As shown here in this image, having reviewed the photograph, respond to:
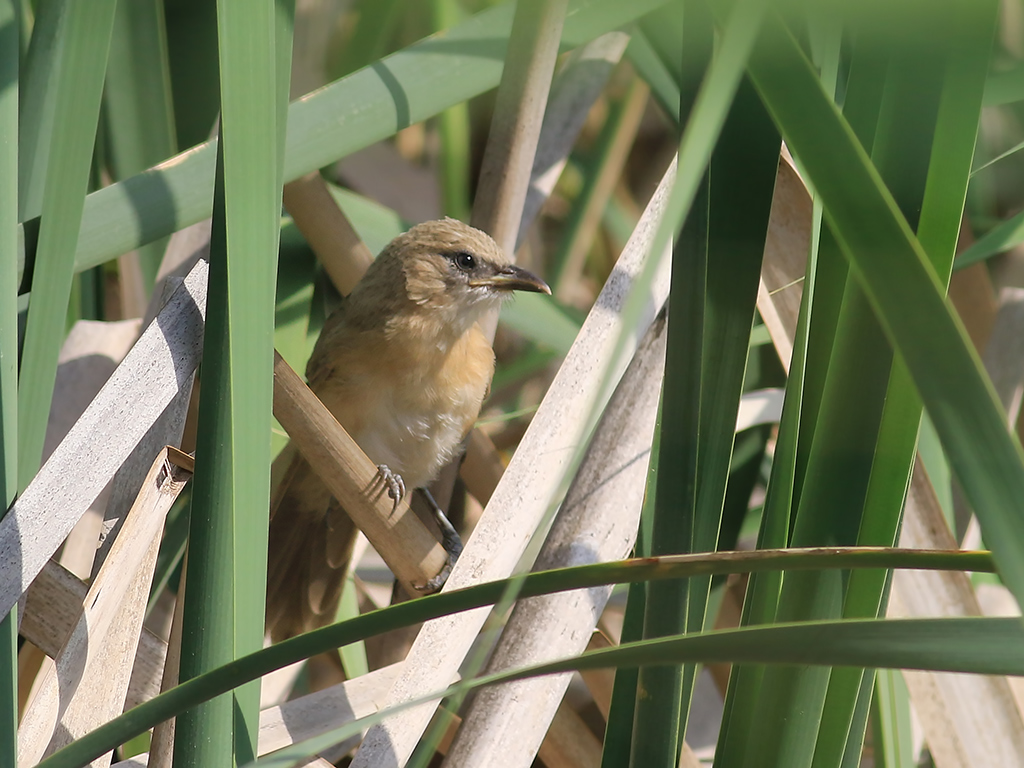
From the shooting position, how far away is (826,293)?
1032mm

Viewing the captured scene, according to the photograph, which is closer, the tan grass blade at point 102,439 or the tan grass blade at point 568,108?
the tan grass blade at point 102,439

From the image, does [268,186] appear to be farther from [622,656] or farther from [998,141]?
[998,141]

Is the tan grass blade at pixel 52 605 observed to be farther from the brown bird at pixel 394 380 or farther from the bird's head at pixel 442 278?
the bird's head at pixel 442 278

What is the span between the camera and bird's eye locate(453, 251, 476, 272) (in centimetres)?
241

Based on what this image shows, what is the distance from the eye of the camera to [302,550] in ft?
8.18

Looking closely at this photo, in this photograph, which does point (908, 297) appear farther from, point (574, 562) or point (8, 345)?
point (574, 562)

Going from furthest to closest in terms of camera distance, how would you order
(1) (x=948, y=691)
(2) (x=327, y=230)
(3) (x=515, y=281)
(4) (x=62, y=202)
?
(3) (x=515, y=281) → (2) (x=327, y=230) → (1) (x=948, y=691) → (4) (x=62, y=202)

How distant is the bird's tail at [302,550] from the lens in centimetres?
233

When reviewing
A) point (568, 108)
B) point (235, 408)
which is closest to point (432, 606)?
point (235, 408)

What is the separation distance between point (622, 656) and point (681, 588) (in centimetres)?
25

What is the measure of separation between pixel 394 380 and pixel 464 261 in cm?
38

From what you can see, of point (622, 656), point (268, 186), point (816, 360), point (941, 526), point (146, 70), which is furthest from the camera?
point (146, 70)

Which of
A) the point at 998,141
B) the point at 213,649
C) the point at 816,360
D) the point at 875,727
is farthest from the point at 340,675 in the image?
the point at 998,141

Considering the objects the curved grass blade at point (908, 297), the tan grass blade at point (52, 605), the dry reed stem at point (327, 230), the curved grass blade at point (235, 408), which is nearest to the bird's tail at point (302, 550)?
the dry reed stem at point (327, 230)
